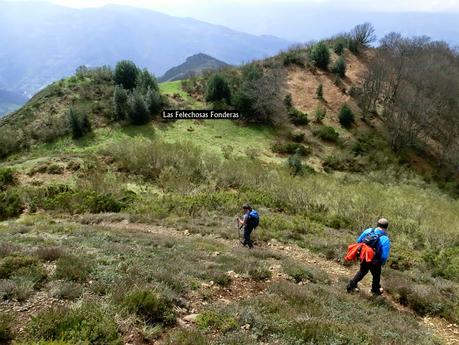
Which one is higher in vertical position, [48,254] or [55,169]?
[48,254]

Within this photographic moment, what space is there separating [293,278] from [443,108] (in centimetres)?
3459

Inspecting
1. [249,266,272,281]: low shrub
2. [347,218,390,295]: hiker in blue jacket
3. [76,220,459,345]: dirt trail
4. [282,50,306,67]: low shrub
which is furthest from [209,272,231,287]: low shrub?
[282,50,306,67]: low shrub

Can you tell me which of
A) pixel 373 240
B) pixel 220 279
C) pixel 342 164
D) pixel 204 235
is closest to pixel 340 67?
pixel 342 164

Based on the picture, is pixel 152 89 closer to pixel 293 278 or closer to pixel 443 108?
pixel 443 108

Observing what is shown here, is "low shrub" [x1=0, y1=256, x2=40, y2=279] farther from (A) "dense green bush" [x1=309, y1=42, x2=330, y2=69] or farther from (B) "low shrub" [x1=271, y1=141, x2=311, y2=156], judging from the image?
(A) "dense green bush" [x1=309, y1=42, x2=330, y2=69]

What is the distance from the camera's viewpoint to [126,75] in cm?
3931

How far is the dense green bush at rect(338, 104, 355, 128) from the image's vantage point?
129ft

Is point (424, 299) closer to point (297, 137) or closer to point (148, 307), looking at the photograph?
point (148, 307)

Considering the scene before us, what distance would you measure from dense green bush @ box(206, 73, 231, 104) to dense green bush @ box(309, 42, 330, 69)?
14327 millimetres

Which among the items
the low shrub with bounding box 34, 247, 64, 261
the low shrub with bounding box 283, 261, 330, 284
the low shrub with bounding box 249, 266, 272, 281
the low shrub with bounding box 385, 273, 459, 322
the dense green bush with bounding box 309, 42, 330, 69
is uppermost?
the dense green bush with bounding box 309, 42, 330, 69

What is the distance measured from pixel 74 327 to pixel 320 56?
46721 mm

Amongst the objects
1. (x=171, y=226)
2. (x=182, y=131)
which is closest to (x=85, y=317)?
(x=171, y=226)

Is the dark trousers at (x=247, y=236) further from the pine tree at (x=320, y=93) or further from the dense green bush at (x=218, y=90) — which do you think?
the pine tree at (x=320, y=93)

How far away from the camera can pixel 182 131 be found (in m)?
33.8
